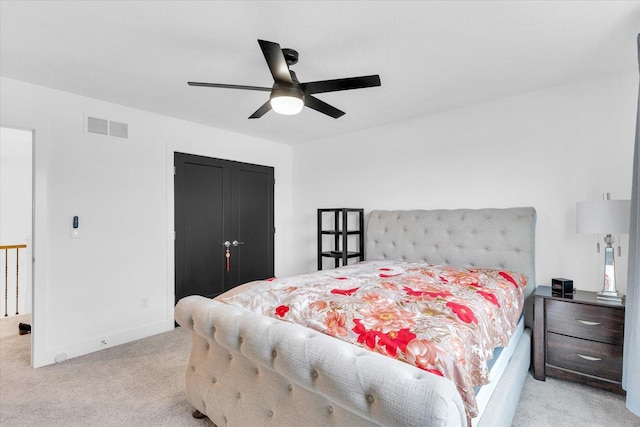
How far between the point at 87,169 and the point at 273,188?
239 cm

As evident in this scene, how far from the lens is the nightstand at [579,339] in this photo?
231cm

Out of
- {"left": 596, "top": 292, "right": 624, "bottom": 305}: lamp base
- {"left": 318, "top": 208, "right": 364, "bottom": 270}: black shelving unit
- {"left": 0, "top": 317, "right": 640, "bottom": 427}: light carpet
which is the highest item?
{"left": 318, "top": 208, "right": 364, "bottom": 270}: black shelving unit

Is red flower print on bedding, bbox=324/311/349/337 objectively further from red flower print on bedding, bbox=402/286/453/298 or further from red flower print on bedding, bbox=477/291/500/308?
red flower print on bedding, bbox=477/291/500/308

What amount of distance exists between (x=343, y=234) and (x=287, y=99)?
2296mm

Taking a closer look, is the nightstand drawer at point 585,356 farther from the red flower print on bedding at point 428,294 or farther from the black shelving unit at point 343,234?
the black shelving unit at point 343,234

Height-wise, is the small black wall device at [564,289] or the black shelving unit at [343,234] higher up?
the black shelving unit at [343,234]

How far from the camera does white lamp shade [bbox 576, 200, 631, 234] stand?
2.26 metres

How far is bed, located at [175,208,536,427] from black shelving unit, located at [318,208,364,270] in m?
1.83

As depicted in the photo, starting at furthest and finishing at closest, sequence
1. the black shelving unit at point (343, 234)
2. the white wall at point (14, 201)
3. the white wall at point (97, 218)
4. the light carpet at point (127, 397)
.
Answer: the white wall at point (14, 201)
the black shelving unit at point (343, 234)
the white wall at point (97, 218)
the light carpet at point (127, 397)

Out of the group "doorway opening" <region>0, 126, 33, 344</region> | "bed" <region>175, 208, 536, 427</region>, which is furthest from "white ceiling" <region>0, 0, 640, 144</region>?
"doorway opening" <region>0, 126, 33, 344</region>

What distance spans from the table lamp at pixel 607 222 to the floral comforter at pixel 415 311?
0.58m

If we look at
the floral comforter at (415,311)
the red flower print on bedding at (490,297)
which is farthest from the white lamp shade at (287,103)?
the red flower print on bedding at (490,297)

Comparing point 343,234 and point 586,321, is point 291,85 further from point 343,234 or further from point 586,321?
point 586,321

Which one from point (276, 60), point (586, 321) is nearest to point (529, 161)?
point (586, 321)
